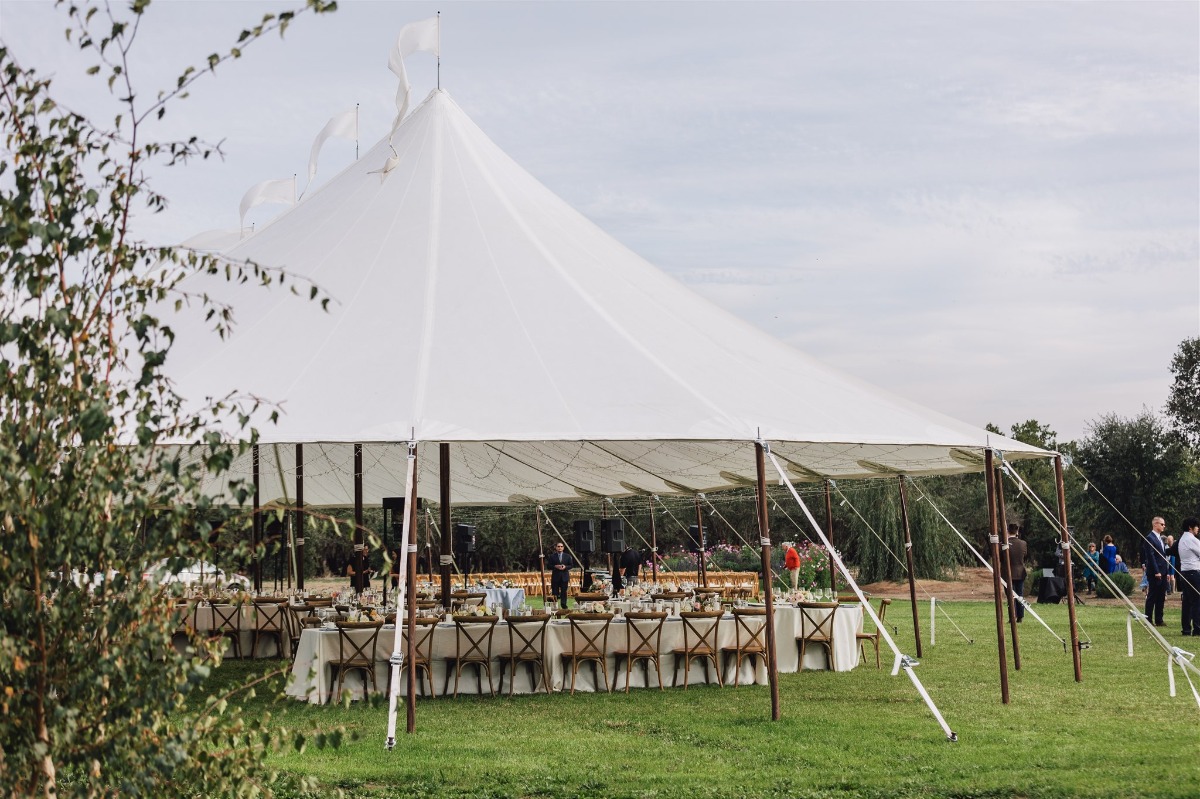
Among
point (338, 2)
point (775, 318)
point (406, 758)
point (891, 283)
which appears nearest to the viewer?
point (338, 2)

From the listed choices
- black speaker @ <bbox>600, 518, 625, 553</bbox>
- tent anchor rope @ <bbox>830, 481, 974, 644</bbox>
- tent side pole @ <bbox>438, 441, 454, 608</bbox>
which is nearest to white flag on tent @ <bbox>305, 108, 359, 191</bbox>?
tent side pole @ <bbox>438, 441, 454, 608</bbox>

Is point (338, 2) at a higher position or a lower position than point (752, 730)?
higher

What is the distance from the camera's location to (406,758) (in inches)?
280

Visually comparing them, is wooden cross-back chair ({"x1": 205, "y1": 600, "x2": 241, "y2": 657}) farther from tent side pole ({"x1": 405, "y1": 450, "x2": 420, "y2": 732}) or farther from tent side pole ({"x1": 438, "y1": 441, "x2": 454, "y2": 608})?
tent side pole ({"x1": 405, "y1": 450, "x2": 420, "y2": 732})

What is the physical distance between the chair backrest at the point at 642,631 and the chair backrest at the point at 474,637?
3.90 feet

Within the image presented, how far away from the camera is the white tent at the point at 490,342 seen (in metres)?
8.49

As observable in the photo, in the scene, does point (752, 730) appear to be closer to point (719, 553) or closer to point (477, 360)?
point (477, 360)

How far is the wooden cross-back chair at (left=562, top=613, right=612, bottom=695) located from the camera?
10.0m

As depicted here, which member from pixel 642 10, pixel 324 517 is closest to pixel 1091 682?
pixel 642 10

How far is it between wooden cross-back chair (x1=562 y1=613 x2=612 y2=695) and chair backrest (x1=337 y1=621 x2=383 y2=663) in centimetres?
163

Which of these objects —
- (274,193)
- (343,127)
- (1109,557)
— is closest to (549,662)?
(343,127)

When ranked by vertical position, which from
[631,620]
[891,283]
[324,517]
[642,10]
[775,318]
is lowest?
[631,620]

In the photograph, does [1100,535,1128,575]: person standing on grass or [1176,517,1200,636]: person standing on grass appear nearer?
[1176,517,1200,636]: person standing on grass

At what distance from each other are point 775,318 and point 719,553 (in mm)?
18503
